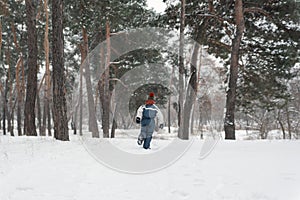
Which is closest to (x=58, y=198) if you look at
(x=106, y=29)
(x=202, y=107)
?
(x=106, y=29)

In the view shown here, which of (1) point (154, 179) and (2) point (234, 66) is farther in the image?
(2) point (234, 66)

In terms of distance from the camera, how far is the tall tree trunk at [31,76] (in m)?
11.7

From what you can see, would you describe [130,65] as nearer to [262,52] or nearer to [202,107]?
[262,52]

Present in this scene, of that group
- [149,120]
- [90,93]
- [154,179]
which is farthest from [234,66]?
[90,93]

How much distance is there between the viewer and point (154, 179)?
14.9 ft

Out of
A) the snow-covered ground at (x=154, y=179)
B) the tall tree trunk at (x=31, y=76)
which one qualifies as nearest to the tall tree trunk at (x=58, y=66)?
the tall tree trunk at (x=31, y=76)

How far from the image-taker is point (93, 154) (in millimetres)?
6562

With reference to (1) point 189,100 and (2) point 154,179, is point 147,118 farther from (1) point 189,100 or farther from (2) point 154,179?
(1) point 189,100

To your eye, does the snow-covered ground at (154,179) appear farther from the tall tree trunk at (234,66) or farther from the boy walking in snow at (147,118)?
the tall tree trunk at (234,66)

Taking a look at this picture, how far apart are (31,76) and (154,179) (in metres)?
9.35

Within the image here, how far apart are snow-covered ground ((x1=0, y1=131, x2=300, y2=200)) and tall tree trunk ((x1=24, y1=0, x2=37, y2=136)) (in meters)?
6.04

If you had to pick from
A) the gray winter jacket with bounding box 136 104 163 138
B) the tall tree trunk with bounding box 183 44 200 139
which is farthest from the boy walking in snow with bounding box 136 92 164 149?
the tall tree trunk with bounding box 183 44 200 139

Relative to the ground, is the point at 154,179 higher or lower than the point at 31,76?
lower

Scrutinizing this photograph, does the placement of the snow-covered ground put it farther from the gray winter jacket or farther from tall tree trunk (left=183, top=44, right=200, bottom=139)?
tall tree trunk (left=183, top=44, right=200, bottom=139)
